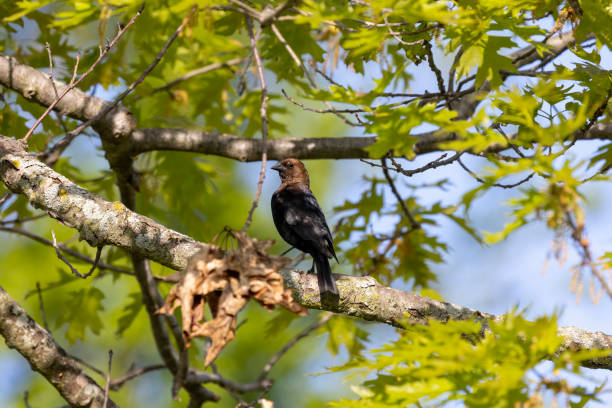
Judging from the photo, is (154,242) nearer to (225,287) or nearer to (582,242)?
(225,287)

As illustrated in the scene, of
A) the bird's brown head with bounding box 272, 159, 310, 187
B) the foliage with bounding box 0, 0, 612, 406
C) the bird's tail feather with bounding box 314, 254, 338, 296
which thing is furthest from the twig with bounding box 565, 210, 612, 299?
the bird's brown head with bounding box 272, 159, 310, 187

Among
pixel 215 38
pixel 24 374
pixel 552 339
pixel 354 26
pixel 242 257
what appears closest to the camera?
pixel 552 339

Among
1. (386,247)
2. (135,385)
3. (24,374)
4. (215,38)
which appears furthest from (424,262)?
(24,374)

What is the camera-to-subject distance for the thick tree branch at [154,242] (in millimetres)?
3182

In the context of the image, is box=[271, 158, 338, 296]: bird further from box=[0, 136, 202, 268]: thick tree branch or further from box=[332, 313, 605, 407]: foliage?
box=[332, 313, 605, 407]: foliage

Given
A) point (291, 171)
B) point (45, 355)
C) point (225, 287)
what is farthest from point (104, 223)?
point (291, 171)

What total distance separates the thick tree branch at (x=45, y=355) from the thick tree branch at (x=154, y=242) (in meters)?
0.60

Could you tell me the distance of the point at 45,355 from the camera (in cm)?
341

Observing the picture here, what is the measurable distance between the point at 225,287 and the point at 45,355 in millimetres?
1611

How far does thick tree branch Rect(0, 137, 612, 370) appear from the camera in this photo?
318 cm

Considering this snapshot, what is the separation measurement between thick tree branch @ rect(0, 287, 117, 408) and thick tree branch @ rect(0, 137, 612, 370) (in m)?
0.60

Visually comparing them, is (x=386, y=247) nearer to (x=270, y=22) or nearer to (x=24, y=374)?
(x=270, y=22)

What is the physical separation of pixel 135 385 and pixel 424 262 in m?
7.99

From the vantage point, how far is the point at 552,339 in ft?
7.16
